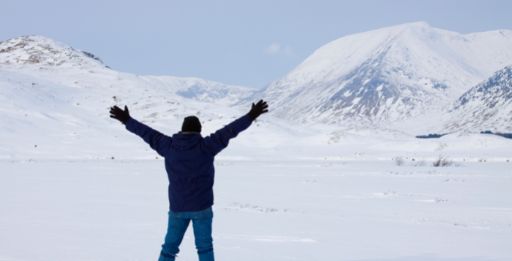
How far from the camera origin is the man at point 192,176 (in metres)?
6.60

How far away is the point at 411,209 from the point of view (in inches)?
703

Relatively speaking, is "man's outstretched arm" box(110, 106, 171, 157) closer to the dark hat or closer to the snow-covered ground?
the dark hat

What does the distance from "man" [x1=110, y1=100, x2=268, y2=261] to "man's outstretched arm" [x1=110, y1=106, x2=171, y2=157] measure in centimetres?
1

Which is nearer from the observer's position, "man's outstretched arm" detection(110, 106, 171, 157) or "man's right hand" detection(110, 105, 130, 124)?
"man's outstretched arm" detection(110, 106, 171, 157)

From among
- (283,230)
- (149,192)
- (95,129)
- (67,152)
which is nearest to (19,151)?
(67,152)

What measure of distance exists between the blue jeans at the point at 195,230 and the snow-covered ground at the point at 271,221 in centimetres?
230

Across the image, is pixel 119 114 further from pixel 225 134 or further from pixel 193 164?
pixel 225 134

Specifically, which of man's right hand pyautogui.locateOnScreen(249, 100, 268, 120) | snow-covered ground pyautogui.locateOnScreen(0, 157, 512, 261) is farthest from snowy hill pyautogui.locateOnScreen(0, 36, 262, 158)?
man's right hand pyautogui.locateOnScreen(249, 100, 268, 120)

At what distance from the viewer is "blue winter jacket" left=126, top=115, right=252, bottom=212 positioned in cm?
660

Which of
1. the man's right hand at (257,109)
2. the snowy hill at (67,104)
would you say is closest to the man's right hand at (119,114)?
the man's right hand at (257,109)

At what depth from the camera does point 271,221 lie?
540 inches

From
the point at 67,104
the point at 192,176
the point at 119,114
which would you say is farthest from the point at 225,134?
the point at 67,104

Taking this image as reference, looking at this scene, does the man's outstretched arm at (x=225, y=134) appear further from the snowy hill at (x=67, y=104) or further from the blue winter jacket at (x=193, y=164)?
the snowy hill at (x=67, y=104)

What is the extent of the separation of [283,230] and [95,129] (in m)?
53.0
